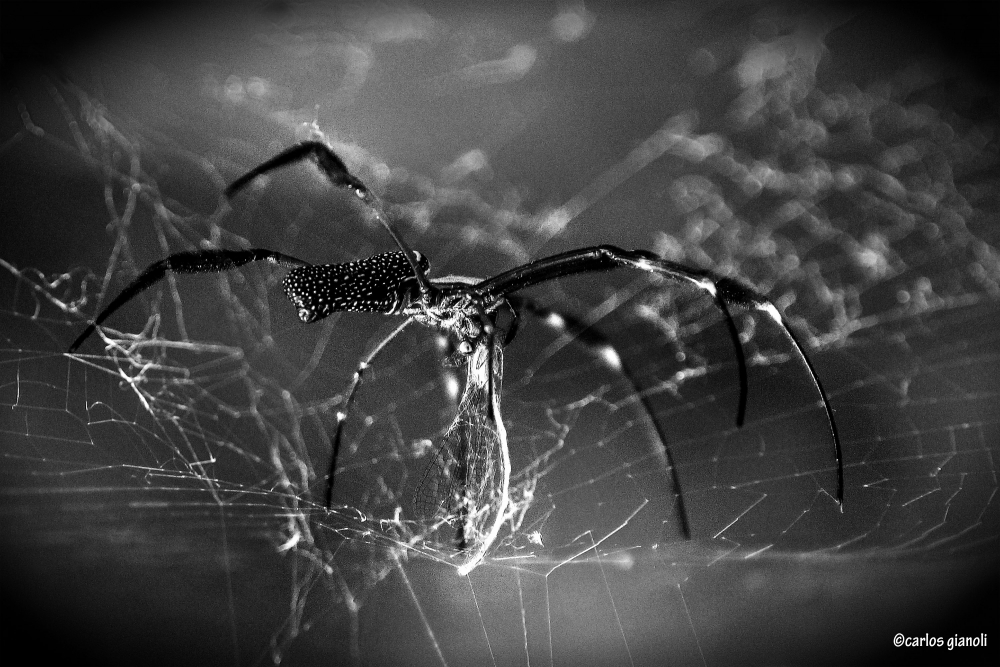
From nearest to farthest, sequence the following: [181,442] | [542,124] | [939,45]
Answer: [181,442], [542,124], [939,45]

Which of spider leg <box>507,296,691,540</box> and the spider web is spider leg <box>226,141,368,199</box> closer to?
the spider web

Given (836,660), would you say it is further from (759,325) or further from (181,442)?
(181,442)

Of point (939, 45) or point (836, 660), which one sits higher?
point (939, 45)

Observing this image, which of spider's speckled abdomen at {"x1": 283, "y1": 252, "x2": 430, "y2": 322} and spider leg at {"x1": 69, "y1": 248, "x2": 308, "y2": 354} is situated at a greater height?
spider leg at {"x1": 69, "y1": 248, "x2": 308, "y2": 354}

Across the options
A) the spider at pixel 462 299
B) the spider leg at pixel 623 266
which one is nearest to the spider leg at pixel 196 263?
the spider at pixel 462 299

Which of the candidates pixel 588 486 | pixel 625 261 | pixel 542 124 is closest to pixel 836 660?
pixel 588 486

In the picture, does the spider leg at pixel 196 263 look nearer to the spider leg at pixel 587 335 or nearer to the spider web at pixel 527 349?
the spider web at pixel 527 349

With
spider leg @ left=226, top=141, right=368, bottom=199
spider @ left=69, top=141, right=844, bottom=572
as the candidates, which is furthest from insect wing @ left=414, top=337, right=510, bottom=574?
spider leg @ left=226, top=141, right=368, bottom=199
